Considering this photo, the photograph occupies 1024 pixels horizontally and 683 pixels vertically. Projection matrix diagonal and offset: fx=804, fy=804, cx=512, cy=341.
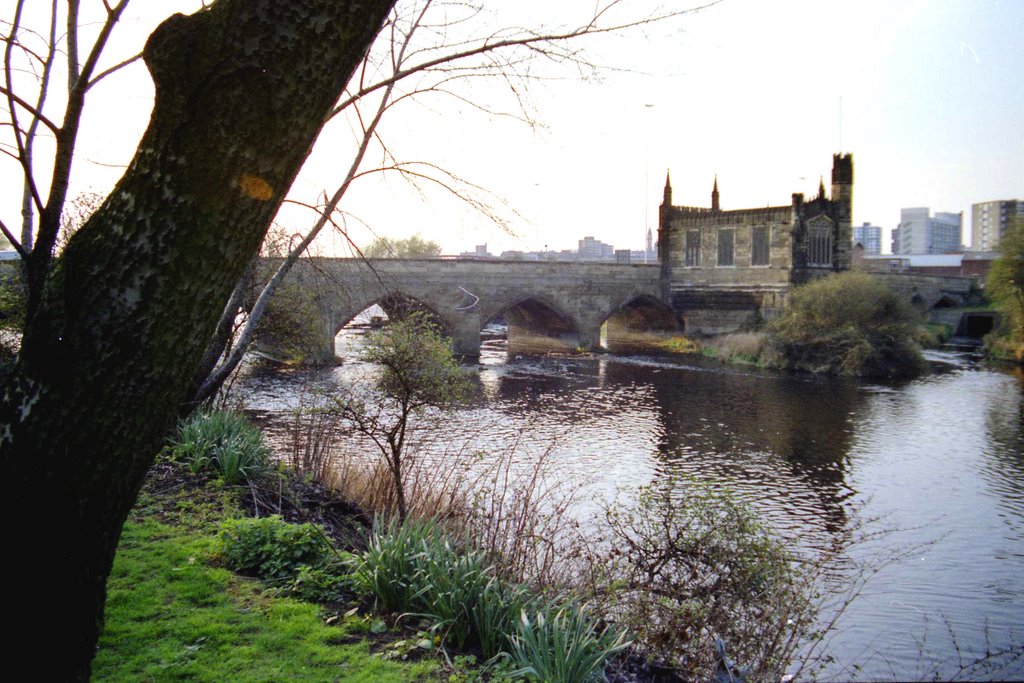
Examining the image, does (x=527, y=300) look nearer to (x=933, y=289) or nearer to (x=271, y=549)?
(x=933, y=289)

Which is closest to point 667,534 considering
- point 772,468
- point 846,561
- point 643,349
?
point 846,561

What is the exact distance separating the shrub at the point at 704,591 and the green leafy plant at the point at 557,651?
129 centimetres

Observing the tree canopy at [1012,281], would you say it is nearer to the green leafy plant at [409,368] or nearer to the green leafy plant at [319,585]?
the green leafy plant at [409,368]

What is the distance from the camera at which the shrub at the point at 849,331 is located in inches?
1189

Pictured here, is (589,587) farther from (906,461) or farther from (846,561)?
(906,461)

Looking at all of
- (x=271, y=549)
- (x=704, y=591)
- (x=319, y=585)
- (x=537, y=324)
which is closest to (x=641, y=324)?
(x=537, y=324)

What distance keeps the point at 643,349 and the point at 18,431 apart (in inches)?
1512

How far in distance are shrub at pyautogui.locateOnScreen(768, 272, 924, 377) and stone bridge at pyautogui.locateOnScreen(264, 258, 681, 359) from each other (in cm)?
870

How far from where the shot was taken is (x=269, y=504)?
8.09 meters

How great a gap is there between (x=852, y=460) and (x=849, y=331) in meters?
16.1

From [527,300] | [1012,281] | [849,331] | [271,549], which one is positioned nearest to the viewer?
[271,549]

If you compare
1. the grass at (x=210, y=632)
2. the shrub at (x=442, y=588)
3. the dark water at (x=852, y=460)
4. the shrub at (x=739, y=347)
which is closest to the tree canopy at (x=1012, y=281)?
the dark water at (x=852, y=460)

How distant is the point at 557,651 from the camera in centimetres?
458

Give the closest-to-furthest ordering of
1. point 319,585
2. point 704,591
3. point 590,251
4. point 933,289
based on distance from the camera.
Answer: point 319,585, point 704,591, point 933,289, point 590,251
